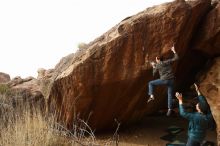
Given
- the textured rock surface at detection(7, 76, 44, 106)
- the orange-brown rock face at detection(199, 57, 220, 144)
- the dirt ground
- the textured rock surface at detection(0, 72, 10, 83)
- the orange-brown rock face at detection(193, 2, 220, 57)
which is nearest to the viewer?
the orange-brown rock face at detection(199, 57, 220, 144)

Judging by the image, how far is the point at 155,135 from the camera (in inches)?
486

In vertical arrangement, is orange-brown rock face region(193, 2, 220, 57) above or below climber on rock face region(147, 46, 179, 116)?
above

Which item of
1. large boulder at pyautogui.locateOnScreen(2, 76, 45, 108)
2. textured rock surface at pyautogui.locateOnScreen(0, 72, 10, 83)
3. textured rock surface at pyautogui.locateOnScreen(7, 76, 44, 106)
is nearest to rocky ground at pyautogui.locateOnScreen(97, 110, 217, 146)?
large boulder at pyautogui.locateOnScreen(2, 76, 45, 108)

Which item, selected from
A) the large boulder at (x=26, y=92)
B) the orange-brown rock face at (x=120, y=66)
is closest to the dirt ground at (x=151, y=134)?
the orange-brown rock face at (x=120, y=66)

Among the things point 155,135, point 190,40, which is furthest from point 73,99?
point 190,40

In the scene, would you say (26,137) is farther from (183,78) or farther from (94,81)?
(183,78)

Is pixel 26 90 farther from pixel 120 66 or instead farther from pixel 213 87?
pixel 213 87

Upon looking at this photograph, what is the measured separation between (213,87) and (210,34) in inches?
56.7

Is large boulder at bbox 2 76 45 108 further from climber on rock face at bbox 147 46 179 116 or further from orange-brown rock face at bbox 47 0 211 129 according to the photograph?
climber on rock face at bbox 147 46 179 116

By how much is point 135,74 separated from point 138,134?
6.92 feet

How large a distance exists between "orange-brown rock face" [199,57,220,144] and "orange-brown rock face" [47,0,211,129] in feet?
3.10

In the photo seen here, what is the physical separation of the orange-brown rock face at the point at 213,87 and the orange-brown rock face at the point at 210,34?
0.35m

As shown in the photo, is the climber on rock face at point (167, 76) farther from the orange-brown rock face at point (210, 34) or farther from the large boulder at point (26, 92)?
the large boulder at point (26, 92)

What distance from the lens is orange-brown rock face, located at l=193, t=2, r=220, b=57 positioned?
1133 centimetres
